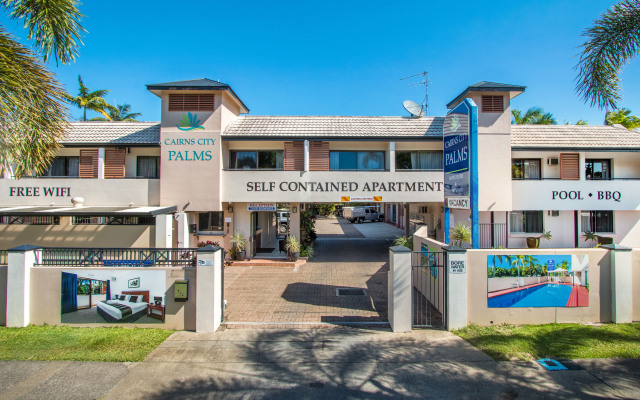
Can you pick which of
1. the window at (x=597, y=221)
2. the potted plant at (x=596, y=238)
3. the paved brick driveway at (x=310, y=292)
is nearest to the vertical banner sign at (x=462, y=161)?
the paved brick driveway at (x=310, y=292)

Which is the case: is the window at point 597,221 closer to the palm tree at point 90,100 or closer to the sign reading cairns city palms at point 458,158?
the sign reading cairns city palms at point 458,158

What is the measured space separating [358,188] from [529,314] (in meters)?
9.92

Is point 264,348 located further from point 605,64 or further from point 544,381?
point 605,64

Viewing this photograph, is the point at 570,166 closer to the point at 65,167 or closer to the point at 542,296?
the point at 542,296

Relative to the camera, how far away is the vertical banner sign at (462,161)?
8398 millimetres

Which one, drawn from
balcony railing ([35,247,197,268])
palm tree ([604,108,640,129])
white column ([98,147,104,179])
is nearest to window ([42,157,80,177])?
white column ([98,147,104,179])

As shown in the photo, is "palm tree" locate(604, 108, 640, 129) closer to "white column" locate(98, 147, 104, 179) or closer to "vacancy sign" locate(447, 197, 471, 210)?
"vacancy sign" locate(447, 197, 471, 210)

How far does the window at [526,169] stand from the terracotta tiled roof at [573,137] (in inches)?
50.2

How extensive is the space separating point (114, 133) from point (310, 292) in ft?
45.4

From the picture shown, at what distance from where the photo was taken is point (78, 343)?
654cm

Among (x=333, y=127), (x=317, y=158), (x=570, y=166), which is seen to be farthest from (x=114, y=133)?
(x=570, y=166)

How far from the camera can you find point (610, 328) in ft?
24.0

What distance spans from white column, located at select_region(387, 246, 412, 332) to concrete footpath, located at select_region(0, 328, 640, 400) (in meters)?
0.58

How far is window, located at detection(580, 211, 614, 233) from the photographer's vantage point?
57.7 ft
